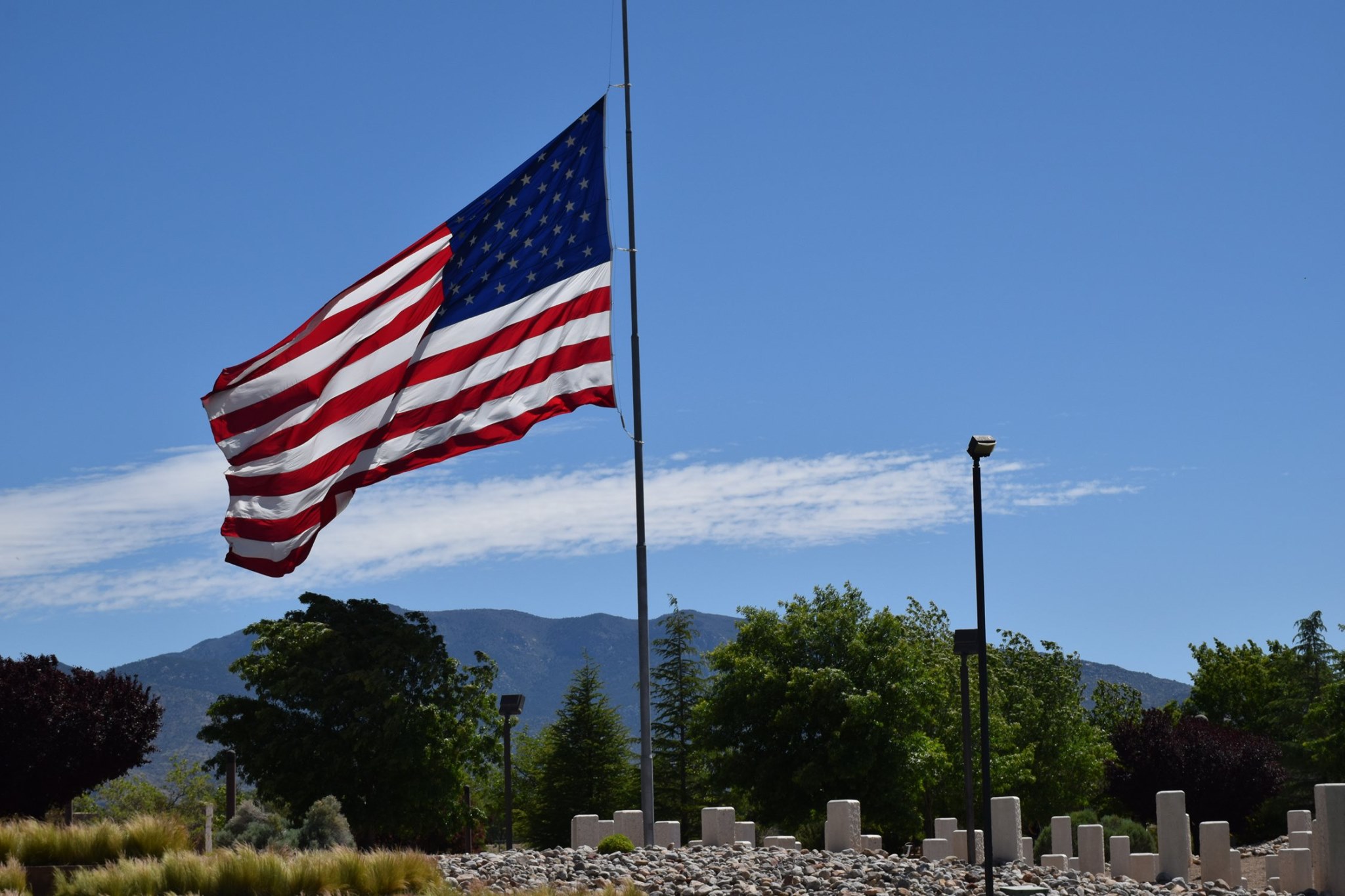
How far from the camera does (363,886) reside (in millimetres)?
16344

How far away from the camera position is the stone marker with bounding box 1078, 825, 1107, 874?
26.5m

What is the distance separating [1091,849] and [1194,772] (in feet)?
95.9

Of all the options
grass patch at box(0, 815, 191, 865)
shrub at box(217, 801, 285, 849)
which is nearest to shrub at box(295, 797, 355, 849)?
shrub at box(217, 801, 285, 849)

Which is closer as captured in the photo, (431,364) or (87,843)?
(431,364)

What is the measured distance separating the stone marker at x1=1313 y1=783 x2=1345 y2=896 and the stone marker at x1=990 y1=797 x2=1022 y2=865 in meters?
4.77

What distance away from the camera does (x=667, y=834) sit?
23203 mm

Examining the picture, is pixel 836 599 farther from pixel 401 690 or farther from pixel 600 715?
pixel 600 715

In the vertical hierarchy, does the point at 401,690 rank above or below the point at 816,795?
above

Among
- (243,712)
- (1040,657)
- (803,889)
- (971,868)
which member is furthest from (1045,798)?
(803,889)

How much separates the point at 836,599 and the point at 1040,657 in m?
28.4

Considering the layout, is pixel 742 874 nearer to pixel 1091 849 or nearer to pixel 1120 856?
pixel 1120 856

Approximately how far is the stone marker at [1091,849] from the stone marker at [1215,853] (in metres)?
2.82

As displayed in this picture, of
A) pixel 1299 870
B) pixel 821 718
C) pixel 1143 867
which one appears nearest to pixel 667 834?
pixel 1143 867

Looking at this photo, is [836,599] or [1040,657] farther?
[1040,657]
